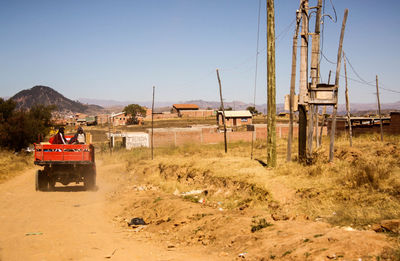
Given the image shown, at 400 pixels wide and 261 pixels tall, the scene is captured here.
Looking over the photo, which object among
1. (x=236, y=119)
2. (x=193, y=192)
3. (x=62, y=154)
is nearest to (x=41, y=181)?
(x=62, y=154)

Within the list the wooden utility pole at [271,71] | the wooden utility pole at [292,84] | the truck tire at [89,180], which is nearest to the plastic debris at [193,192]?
the wooden utility pole at [271,71]

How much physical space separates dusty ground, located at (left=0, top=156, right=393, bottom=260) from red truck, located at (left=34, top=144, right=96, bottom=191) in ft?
5.31

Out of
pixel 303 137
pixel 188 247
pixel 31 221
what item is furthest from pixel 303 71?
pixel 31 221

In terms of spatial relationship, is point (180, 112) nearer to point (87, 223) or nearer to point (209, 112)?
point (209, 112)

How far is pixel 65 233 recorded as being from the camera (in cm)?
977

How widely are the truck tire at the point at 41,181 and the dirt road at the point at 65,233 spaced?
0.68m

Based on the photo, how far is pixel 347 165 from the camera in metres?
13.6

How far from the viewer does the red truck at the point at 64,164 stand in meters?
15.4

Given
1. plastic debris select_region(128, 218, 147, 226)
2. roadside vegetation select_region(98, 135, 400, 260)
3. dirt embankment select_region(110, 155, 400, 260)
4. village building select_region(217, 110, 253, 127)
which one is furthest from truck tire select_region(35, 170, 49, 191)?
village building select_region(217, 110, 253, 127)

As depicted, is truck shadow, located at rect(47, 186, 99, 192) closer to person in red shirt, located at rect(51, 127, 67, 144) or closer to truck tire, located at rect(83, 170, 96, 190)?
truck tire, located at rect(83, 170, 96, 190)

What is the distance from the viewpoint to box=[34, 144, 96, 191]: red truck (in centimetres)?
1541

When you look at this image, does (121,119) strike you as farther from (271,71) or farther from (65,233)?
(65,233)

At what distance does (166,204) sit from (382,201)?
7.09 metres

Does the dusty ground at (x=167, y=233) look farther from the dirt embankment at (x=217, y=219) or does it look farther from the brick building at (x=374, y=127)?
the brick building at (x=374, y=127)
